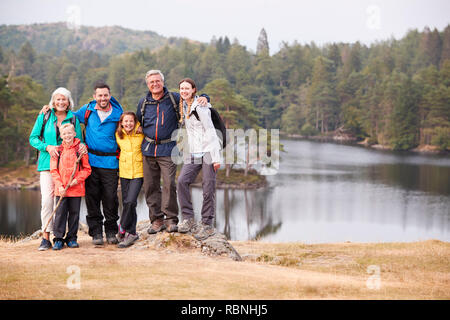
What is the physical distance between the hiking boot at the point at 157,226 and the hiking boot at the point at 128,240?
0.22 m

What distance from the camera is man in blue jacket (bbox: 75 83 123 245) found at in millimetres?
6590

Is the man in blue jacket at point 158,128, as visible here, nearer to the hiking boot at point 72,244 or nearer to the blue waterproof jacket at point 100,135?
the blue waterproof jacket at point 100,135

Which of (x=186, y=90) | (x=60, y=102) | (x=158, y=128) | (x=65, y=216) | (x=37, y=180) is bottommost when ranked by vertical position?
(x=37, y=180)

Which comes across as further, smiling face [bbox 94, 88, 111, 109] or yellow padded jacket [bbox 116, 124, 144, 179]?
yellow padded jacket [bbox 116, 124, 144, 179]

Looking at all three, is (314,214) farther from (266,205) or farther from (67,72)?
(67,72)

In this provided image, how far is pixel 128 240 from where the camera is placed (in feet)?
22.9

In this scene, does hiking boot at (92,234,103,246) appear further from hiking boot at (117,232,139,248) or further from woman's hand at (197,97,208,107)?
woman's hand at (197,97,208,107)

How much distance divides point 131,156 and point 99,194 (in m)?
0.75

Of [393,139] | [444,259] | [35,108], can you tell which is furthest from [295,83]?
[444,259]

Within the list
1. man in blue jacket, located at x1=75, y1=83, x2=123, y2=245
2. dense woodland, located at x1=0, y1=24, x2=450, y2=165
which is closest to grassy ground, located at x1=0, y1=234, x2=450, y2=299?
man in blue jacket, located at x1=75, y1=83, x2=123, y2=245

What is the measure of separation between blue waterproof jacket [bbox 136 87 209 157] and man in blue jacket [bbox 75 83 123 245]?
50 centimetres

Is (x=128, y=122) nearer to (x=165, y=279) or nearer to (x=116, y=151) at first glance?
(x=116, y=151)

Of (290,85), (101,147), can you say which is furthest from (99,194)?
(290,85)

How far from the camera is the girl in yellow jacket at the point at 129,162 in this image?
21.5ft
